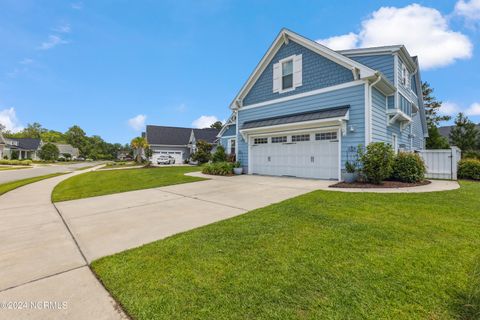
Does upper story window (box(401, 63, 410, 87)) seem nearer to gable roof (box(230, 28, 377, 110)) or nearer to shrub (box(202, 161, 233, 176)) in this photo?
gable roof (box(230, 28, 377, 110))

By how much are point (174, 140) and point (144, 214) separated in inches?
1202

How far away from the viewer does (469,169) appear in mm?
10211

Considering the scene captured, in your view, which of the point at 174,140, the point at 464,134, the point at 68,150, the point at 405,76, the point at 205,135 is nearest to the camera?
the point at 405,76

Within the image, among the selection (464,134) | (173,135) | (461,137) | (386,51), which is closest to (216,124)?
(173,135)

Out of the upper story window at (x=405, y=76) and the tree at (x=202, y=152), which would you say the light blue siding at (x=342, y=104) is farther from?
the tree at (x=202, y=152)

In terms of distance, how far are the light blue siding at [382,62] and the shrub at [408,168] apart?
4.35 m

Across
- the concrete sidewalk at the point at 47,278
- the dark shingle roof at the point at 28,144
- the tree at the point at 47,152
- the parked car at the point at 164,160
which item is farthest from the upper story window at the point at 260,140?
the dark shingle roof at the point at 28,144

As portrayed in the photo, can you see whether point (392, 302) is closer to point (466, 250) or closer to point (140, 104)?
point (466, 250)

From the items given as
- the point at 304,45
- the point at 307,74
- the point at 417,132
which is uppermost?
the point at 304,45

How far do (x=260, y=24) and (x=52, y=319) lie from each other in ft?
52.9

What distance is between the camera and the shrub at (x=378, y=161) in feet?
26.3

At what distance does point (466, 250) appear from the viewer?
2.94 m

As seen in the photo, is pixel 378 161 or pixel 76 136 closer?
pixel 378 161

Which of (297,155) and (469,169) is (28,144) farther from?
(469,169)
